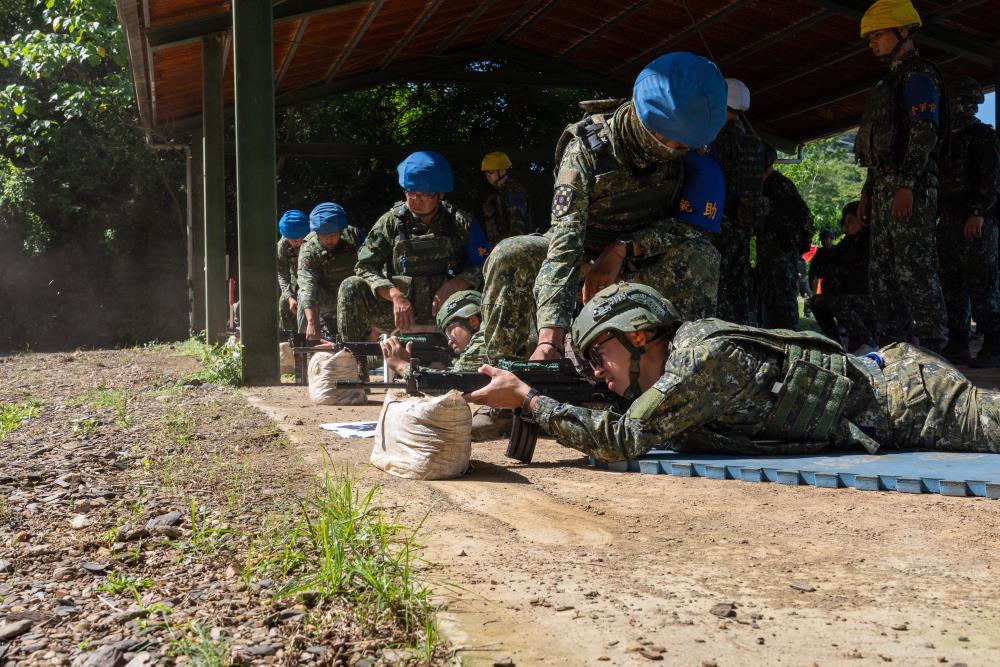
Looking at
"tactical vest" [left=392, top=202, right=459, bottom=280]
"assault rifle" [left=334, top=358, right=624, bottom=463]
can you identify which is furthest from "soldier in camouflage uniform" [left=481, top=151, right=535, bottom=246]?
"assault rifle" [left=334, top=358, right=624, bottom=463]

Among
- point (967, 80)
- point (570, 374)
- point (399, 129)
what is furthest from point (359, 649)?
point (399, 129)

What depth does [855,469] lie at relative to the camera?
12.5ft

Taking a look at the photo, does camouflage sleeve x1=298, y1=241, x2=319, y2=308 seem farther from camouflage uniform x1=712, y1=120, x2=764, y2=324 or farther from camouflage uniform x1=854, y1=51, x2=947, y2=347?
camouflage uniform x1=854, y1=51, x2=947, y2=347

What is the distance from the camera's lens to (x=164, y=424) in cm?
569

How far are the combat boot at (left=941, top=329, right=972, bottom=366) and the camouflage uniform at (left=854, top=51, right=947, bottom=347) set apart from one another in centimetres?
185

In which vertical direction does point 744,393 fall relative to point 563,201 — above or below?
below

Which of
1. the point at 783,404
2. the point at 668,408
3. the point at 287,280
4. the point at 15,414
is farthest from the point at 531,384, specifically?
the point at 287,280

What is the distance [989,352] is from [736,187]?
2835mm

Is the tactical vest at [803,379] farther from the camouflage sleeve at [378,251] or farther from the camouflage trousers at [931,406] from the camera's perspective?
the camouflage sleeve at [378,251]

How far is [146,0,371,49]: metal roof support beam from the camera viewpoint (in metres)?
9.05

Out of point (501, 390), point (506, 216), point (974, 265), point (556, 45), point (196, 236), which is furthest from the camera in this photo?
point (196, 236)

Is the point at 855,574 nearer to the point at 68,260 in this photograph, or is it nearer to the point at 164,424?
Answer: the point at 164,424

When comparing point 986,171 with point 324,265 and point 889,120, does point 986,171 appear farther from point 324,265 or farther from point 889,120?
point 324,265

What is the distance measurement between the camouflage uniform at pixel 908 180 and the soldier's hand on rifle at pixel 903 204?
36mm
